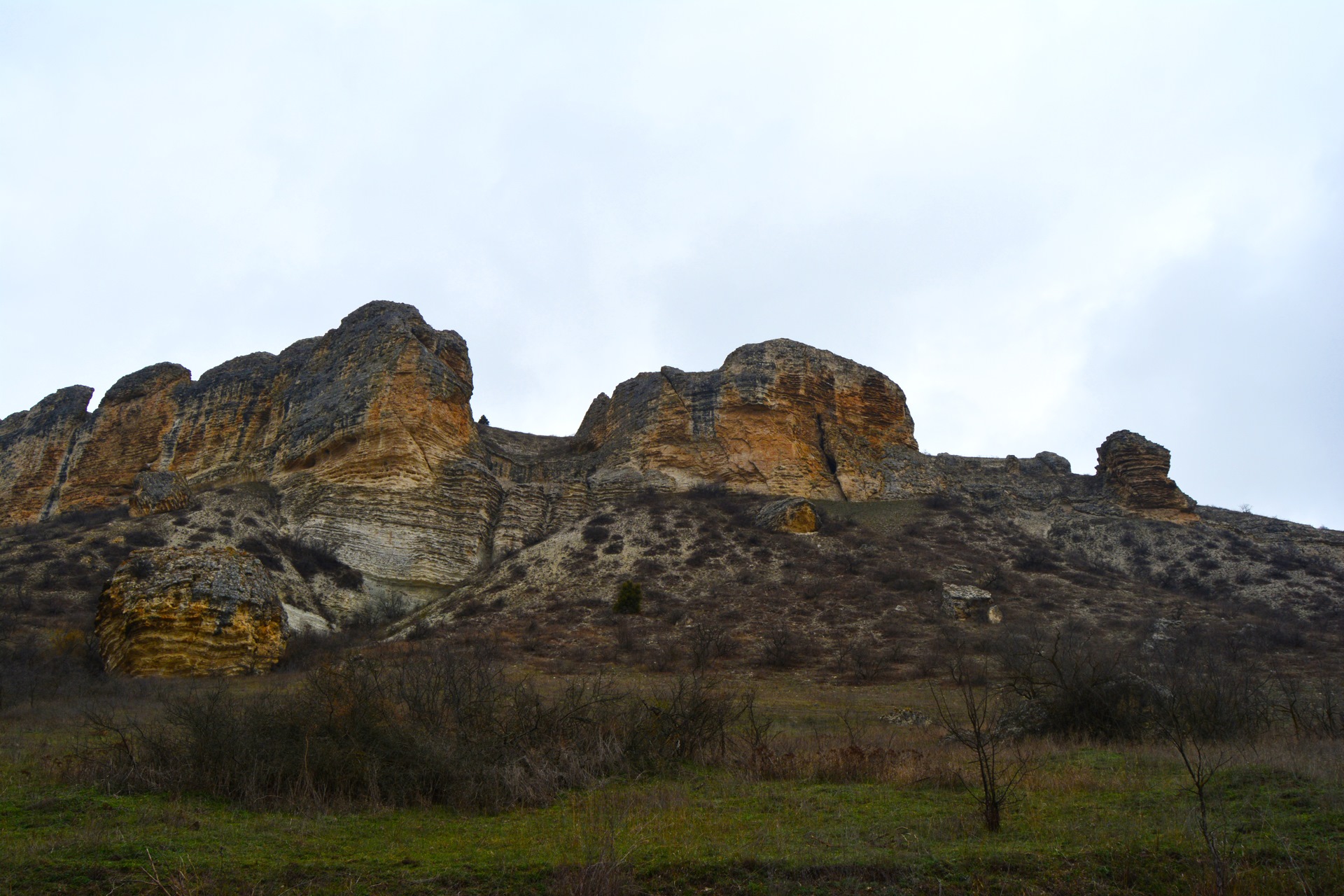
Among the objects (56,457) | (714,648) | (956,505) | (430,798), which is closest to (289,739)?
(430,798)

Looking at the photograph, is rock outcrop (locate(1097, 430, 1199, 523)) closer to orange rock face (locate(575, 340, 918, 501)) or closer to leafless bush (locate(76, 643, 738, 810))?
orange rock face (locate(575, 340, 918, 501))

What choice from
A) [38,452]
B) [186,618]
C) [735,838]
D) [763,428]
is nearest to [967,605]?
[763,428]

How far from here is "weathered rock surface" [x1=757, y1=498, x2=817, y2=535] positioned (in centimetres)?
3319

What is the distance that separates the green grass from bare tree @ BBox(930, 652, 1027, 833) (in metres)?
0.21

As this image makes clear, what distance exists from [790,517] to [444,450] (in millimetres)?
15339

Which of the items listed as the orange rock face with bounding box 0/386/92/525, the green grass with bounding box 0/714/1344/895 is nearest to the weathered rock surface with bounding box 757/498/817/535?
the green grass with bounding box 0/714/1344/895

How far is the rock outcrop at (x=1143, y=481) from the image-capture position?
3606 centimetres

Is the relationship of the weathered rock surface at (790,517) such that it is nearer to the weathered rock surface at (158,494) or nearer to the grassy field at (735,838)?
the weathered rock surface at (158,494)

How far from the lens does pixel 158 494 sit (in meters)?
31.5

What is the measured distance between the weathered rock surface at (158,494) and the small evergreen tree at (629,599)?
19.0 meters

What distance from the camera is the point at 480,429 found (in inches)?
1750

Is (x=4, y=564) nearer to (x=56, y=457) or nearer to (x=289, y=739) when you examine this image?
(x=56, y=457)

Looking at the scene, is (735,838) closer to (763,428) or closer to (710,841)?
(710,841)

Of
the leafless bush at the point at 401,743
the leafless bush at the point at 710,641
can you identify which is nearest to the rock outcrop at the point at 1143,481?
the leafless bush at the point at 710,641
